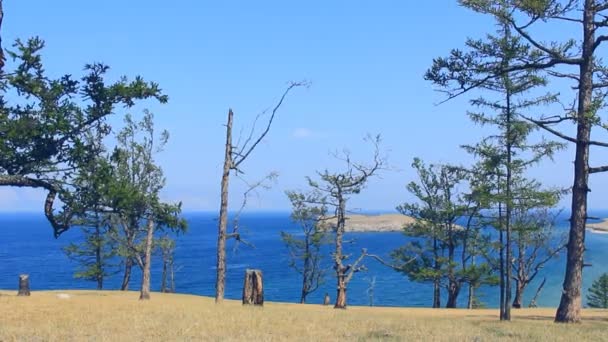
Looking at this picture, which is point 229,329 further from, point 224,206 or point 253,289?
point 224,206

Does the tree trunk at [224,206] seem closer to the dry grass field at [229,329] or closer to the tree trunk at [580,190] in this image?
the dry grass field at [229,329]

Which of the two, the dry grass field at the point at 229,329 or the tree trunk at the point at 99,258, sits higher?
the dry grass field at the point at 229,329

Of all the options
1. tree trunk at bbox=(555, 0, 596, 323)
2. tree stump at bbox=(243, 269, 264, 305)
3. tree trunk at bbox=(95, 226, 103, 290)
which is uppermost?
tree trunk at bbox=(555, 0, 596, 323)

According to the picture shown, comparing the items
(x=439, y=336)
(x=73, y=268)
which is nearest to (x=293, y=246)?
(x=439, y=336)

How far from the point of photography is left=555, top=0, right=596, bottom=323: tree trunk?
17.2 metres

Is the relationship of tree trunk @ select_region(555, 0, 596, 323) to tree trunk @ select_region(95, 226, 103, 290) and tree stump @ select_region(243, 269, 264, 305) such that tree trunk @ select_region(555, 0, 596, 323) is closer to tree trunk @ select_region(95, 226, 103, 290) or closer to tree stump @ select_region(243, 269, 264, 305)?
tree stump @ select_region(243, 269, 264, 305)

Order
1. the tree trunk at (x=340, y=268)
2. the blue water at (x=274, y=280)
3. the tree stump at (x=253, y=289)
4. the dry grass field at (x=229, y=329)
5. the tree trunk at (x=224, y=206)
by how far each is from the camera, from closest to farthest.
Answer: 1. the dry grass field at (x=229, y=329)
2. the tree stump at (x=253, y=289)
3. the tree trunk at (x=224, y=206)
4. the tree trunk at (x=340, y=268)
5. the blue water at (x=274, y=280)

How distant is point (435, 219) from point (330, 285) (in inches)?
1523

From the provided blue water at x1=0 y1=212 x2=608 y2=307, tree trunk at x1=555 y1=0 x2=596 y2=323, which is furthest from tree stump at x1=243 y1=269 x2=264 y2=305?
blue water at x1=0 y1=212 x2=608 y2=307

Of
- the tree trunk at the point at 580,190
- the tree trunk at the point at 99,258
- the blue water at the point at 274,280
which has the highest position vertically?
the tree trunk at the point at 580,190

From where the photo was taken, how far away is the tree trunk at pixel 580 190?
56.3ft

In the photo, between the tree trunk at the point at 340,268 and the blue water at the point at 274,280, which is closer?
the tree trunk at the point at 340,268

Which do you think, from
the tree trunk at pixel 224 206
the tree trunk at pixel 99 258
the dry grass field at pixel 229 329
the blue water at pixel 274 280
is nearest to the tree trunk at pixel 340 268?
the blue water at pixel 274 280

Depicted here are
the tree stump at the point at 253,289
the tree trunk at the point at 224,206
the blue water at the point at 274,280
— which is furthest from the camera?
the blue water at the point at 274,280
